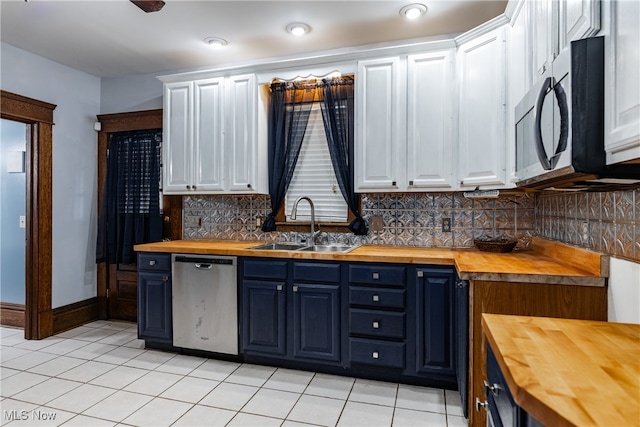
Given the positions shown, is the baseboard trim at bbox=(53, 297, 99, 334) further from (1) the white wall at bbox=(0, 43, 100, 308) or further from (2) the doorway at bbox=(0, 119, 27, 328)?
(2) the doorway at bbox=(0, 119, 27, 328)

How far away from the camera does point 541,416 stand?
0.72 meters

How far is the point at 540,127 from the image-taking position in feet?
4.64

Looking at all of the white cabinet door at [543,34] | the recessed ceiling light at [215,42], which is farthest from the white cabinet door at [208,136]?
the white cabinet door at [543,34]

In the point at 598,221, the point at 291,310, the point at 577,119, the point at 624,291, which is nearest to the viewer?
the point at 577,119

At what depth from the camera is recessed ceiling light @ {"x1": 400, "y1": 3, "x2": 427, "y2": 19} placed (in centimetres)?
263

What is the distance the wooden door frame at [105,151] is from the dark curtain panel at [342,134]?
6.02 ft

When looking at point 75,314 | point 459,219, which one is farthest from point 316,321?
point 75,314

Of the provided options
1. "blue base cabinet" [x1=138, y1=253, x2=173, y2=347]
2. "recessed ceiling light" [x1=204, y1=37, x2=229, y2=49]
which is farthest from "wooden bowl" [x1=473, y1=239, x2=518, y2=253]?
"recessed ceiling light" [x1=204, y1=37, x2=229, y2=49]

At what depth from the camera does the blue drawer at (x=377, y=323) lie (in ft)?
8.51

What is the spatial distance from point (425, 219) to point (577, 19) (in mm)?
2042

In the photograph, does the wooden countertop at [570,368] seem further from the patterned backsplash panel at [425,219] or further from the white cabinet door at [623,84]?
the patterned backsplash panel at [425,219]

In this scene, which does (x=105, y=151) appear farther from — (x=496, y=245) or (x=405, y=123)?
(x=496, y=245)

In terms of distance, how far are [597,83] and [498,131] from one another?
1.52 m

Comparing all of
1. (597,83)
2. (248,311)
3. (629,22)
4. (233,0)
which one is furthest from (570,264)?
(233,0)
